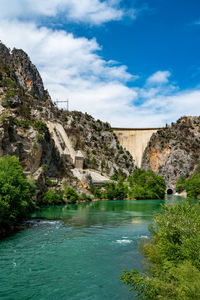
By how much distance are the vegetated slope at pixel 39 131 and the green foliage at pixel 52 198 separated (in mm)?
2306

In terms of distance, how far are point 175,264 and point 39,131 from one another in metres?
54.9

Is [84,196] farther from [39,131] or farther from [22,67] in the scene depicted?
[22,67]

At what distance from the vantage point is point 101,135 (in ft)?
390

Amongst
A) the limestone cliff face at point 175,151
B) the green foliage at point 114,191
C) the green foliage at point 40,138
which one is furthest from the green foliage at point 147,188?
the green foliage at point 40,138

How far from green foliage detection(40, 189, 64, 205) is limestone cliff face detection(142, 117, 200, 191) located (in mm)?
59023

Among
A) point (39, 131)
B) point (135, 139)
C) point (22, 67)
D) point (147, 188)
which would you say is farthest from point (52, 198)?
point (135, 139)

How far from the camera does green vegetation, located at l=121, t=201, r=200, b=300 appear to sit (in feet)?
28.7

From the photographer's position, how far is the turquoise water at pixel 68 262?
1296 centimetres

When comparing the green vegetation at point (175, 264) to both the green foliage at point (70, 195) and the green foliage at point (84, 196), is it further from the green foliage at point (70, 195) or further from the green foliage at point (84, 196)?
the green foliage at point (84, 196)

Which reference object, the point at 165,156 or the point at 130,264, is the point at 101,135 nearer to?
the point at 165,156

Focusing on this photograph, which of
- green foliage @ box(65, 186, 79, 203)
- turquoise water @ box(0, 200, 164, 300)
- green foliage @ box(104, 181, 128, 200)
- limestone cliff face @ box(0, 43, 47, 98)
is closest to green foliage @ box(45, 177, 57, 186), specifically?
green foliage @ box(65, 186, 79, 203)

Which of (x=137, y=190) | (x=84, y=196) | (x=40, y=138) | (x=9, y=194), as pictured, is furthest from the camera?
(x=137, y=190)

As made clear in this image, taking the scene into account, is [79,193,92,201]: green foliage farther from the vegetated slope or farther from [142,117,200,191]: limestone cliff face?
[142,117,200,191]: limestone cliff face

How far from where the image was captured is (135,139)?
13112 centimetres
